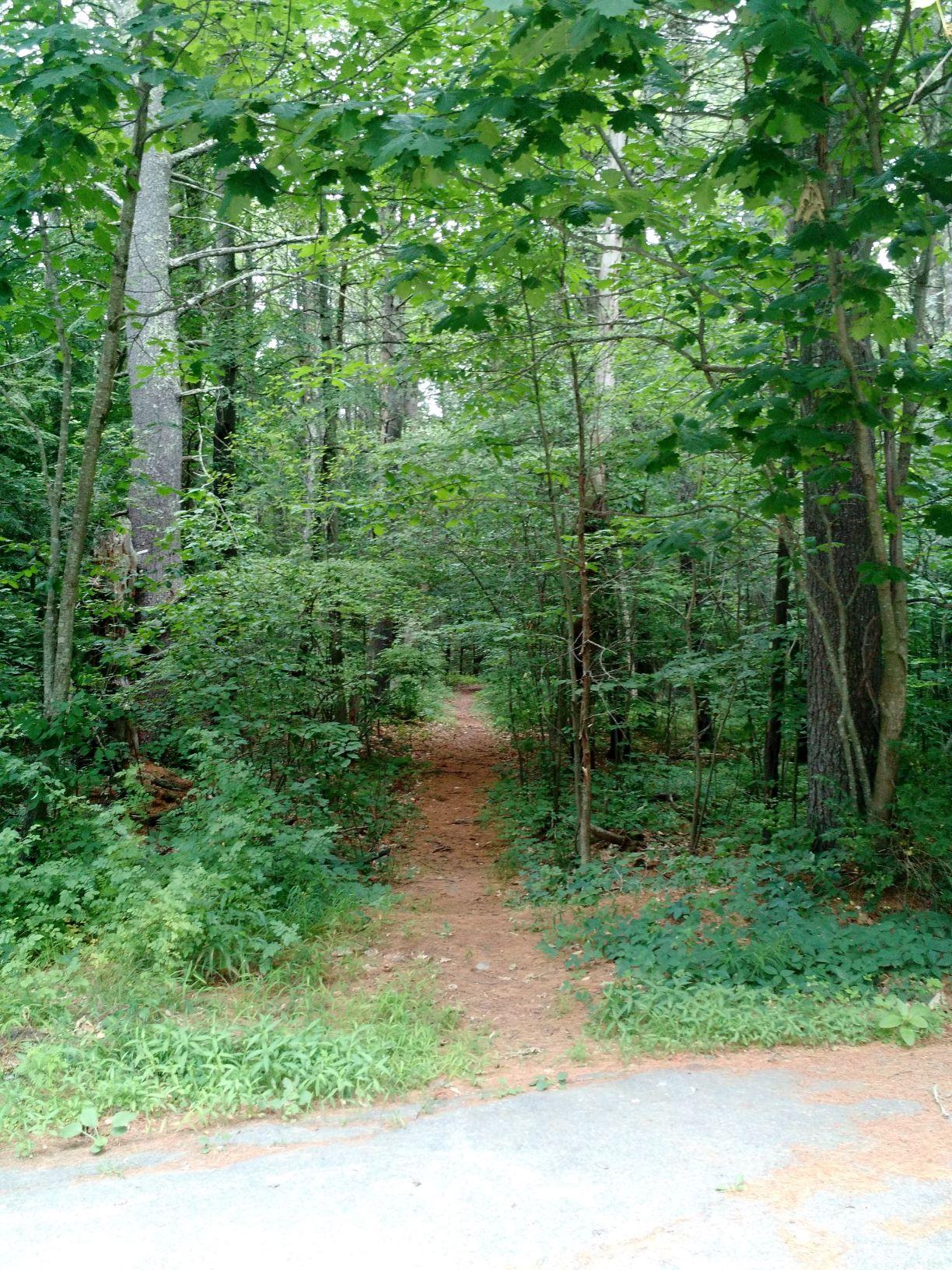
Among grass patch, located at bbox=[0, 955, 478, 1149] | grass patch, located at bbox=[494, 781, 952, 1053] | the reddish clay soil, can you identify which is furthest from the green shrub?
grass patch, located at bbox=[494, 781, 952, 1053]

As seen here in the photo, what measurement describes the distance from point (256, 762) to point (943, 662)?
6.91 metres

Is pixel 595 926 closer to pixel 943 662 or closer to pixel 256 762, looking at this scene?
pixel 256 762

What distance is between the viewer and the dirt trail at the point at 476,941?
504 cm

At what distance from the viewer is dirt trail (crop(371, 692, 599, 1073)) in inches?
198

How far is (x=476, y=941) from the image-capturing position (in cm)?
678

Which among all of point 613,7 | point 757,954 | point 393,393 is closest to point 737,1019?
point 757,954

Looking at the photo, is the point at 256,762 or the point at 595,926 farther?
the point at 256,762

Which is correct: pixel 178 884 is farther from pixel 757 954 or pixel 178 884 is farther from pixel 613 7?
pixel 613 7

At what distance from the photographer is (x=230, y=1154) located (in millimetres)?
3494

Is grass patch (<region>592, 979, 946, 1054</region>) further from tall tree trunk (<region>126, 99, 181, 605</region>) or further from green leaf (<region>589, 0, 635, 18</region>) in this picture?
tall tree trunk (<region>126, 99, 181, 605</region>)

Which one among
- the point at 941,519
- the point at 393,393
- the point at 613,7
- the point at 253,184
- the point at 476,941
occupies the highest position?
the point at 393,393

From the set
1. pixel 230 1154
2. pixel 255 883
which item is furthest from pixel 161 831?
pixel 230 1154

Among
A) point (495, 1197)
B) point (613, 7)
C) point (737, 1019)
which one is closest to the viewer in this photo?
point (495, 1197)

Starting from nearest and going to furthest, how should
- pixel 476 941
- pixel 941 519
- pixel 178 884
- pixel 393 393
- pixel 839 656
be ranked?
pixel 941 519, pixel 178 884, pixel 839 656, pixel 476 941, pixel 393 393
